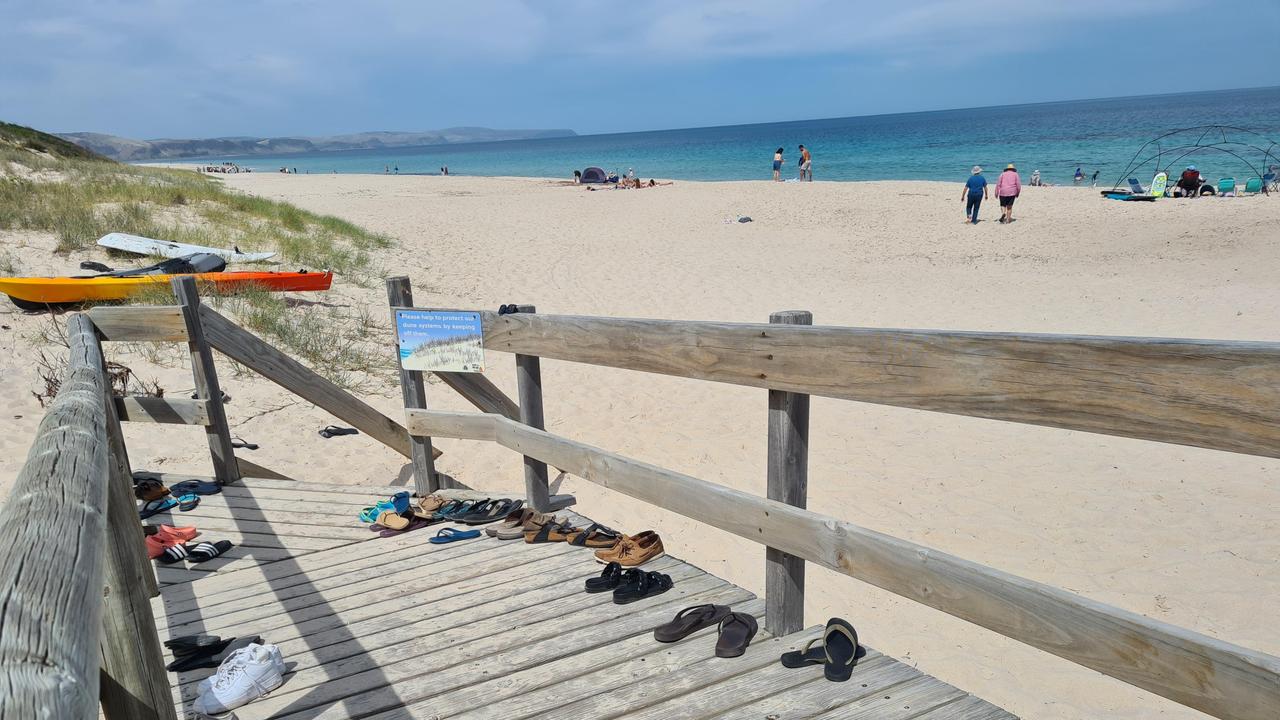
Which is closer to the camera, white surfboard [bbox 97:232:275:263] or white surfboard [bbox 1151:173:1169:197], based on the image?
white surfboard [bbox 97:232:275:263]

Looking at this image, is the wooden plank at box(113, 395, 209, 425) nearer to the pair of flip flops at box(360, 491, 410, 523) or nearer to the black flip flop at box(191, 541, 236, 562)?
the black flip flop at box(191, 541, 236, 562)

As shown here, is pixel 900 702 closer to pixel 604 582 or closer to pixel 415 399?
pixel 604 582

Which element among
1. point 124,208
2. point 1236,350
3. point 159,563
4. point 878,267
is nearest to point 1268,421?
point 1236,350

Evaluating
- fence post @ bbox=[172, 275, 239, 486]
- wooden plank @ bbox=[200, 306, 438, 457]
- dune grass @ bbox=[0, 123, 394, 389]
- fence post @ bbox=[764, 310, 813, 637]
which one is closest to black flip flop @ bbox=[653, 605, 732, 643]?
fence post @ bbox=[764, 310, 813, 637]

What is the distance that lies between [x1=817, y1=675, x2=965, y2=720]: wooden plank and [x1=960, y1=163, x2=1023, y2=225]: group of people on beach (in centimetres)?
1921

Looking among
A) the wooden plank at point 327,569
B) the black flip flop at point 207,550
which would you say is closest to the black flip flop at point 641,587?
the wooden plank at point 327,569

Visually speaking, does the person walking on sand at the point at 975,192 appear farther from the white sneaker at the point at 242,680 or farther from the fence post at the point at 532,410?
the white sneaker at the point at 242,680

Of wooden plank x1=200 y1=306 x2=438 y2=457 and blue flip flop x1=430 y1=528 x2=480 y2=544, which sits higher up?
wooden plank x1=200 y1=306 x2=438 y2=457

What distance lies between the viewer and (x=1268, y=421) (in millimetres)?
1654

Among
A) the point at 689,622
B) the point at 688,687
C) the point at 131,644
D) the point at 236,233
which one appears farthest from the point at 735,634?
the point at 236,233

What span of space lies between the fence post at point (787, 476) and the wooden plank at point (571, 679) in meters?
0.15

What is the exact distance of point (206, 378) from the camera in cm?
488

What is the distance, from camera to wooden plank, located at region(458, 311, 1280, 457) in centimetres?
170

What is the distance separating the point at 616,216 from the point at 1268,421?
952 inches
